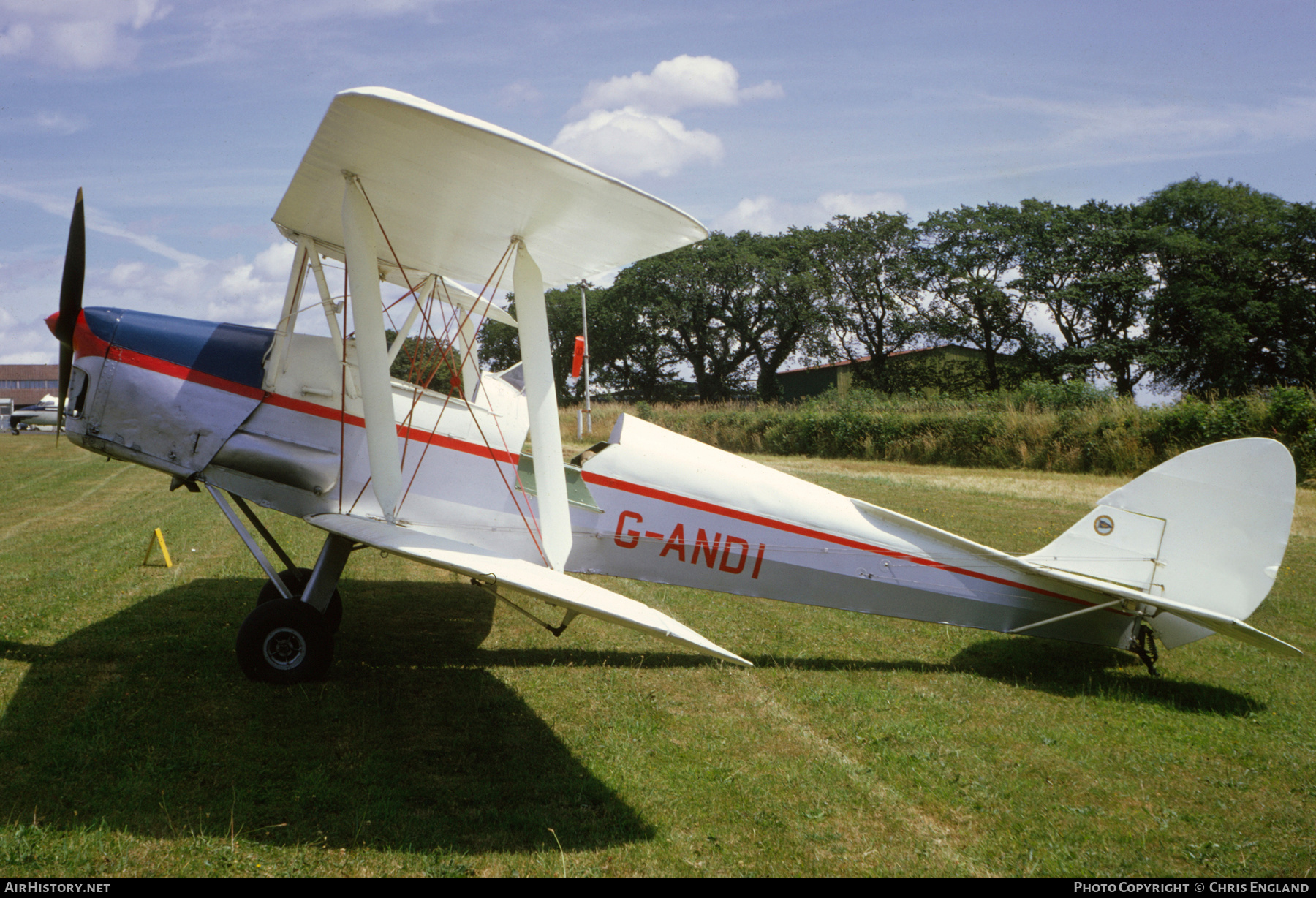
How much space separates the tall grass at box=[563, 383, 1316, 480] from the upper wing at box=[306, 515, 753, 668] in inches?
639

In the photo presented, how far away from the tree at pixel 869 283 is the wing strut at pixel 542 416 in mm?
49173

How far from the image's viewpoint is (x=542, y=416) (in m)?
4.76

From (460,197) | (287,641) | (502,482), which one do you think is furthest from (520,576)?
(460,197)

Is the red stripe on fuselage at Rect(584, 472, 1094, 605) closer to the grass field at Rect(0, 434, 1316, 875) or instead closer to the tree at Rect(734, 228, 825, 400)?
the grass field at Rect(0, 434, 1316, 875)

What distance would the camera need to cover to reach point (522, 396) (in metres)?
5.80

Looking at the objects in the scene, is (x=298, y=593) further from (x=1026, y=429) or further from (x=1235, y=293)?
(x=1235, y=293)

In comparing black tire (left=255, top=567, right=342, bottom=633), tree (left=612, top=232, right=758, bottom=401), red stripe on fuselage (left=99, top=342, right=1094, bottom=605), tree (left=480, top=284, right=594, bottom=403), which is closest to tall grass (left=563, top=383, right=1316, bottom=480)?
red stripe on fuselage (left=99, top=342, right=1094, bottom=605)

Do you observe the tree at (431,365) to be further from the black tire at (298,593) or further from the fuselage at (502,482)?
the black tire at (298,593)

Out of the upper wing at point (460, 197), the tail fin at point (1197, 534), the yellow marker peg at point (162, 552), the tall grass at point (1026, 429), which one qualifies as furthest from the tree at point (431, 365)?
the tall grass at point (1026, 429)

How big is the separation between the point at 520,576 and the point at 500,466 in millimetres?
1536

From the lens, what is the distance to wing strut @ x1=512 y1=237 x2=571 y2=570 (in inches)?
187

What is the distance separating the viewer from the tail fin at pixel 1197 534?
498 centimetres

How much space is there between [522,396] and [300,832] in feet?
10.5

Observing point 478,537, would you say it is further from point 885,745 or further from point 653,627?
point 885,745
